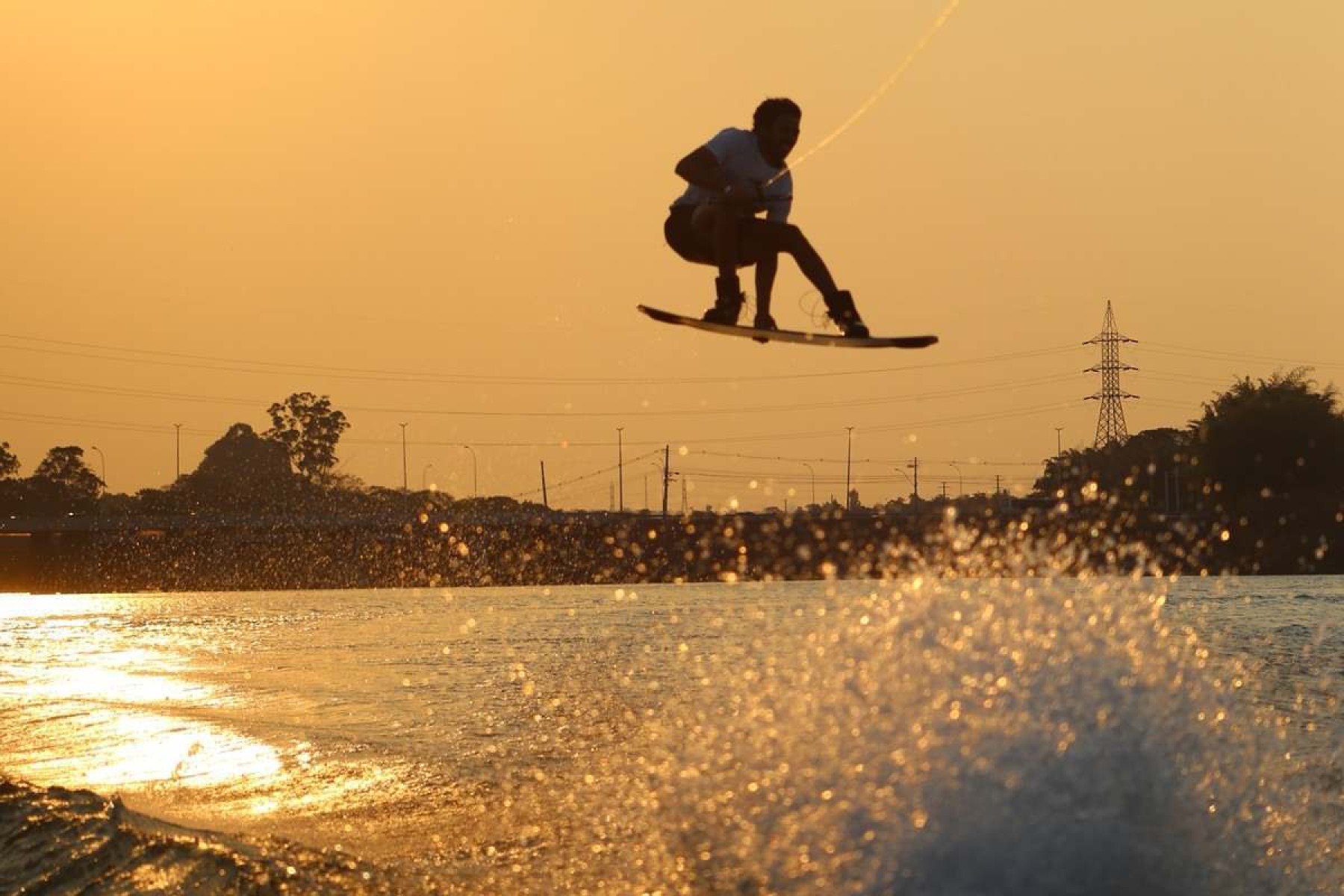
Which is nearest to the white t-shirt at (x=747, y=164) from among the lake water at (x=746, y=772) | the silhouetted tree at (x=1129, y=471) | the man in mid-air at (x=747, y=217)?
the man in mid-air at (x=747, y=217)

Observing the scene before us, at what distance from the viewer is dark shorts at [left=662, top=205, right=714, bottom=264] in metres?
16.2

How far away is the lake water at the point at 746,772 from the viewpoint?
13234 millimetres

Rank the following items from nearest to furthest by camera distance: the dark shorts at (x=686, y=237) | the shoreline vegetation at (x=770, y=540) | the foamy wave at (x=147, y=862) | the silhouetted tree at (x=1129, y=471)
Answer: the foamy wave at (x=147, y=862) → the dark shorts at (x=686, y=237) → the shoreline vegetation at (x=770, y=540) → the silhouetted tree at (x=1129, y=471)

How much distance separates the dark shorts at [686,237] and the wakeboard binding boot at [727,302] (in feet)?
0.98

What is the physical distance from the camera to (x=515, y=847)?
1441 cm

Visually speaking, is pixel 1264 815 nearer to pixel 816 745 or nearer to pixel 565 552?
pixel 816 745

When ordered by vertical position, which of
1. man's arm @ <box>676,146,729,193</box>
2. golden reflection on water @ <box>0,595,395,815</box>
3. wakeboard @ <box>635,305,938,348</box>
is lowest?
golden reflection on water @ <box>0,595,395,815</box>

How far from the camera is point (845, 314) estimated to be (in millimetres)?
16203

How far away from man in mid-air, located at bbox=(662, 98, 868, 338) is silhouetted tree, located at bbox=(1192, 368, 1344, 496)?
9888 centimetres

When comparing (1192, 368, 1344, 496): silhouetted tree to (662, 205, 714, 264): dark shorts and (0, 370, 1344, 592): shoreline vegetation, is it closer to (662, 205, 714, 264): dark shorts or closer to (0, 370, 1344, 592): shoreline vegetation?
(0, 370, 1344, 592): shoreline vegetation

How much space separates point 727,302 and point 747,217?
94 centimetres

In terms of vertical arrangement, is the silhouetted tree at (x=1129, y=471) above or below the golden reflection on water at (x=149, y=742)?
above

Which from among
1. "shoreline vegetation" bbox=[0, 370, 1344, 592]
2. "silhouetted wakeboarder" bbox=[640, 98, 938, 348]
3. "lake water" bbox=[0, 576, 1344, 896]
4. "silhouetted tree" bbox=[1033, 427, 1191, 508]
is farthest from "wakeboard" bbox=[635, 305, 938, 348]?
"silhouetted tree" bbox=[1033, 427, 1191, 508]

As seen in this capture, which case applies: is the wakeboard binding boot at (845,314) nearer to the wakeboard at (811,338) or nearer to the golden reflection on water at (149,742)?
the wakeboard at (811,338)
